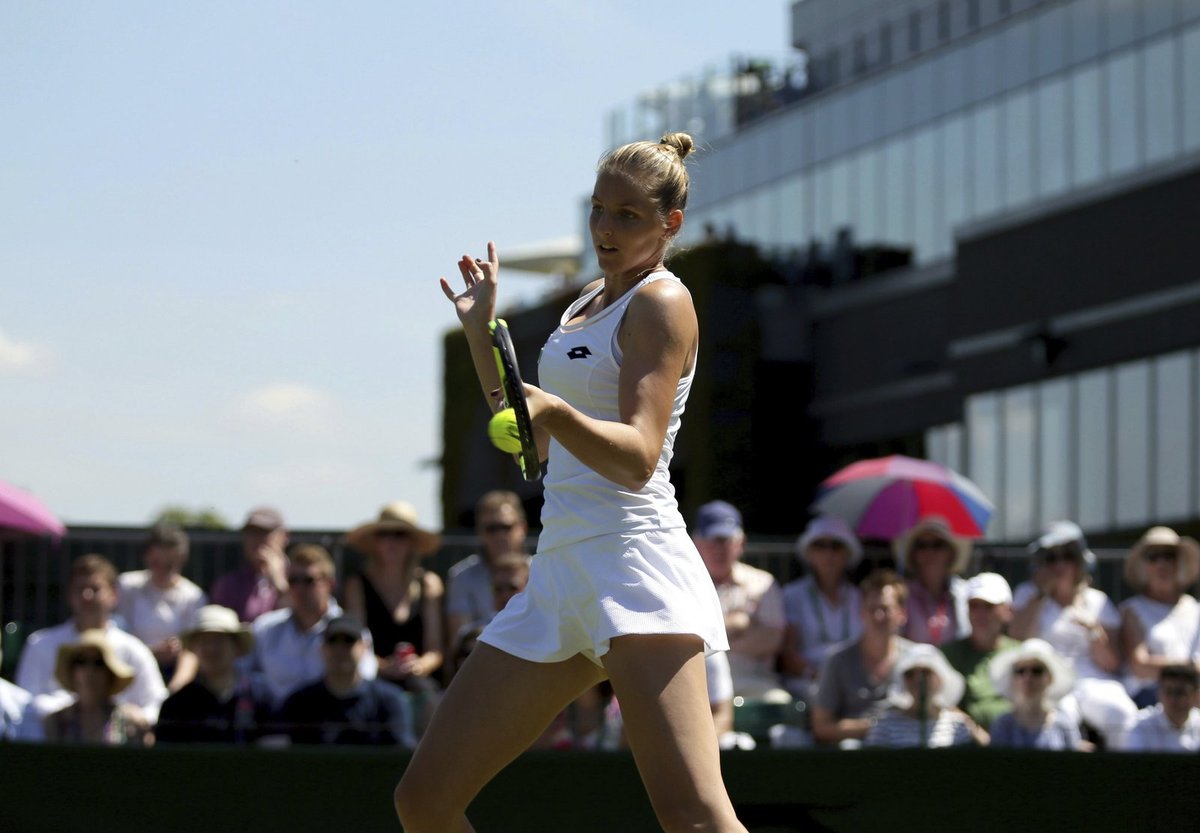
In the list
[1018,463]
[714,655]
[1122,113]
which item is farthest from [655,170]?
[1018,463]

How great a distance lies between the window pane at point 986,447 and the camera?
1234 inches

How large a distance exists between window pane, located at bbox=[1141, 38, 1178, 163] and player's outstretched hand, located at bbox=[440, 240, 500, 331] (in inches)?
966

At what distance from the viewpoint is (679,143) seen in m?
4.80

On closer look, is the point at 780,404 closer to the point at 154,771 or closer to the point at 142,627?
the point at 142,627

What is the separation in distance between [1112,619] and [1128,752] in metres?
2.79

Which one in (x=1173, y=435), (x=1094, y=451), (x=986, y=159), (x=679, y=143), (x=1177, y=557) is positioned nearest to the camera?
(x=679, y=143)

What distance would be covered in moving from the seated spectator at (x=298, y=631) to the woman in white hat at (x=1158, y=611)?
378 cm

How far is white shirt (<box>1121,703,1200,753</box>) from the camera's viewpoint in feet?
30.0

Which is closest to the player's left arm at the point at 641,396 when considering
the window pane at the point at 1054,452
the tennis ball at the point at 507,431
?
the tennis ball at the point at 507,431

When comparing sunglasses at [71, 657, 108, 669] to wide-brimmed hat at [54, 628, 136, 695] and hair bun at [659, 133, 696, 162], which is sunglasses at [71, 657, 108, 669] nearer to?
wide-brimmed hat at [54, 628, 136, 695]

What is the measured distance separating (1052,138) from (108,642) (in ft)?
80.0

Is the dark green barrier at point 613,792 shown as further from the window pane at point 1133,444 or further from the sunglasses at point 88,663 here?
the window pane at point 1133,444

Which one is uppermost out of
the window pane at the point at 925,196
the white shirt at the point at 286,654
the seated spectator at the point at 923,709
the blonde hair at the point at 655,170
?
the window pane at the point at 925,196

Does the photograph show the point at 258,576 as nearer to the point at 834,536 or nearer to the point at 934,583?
the point at 834,536
